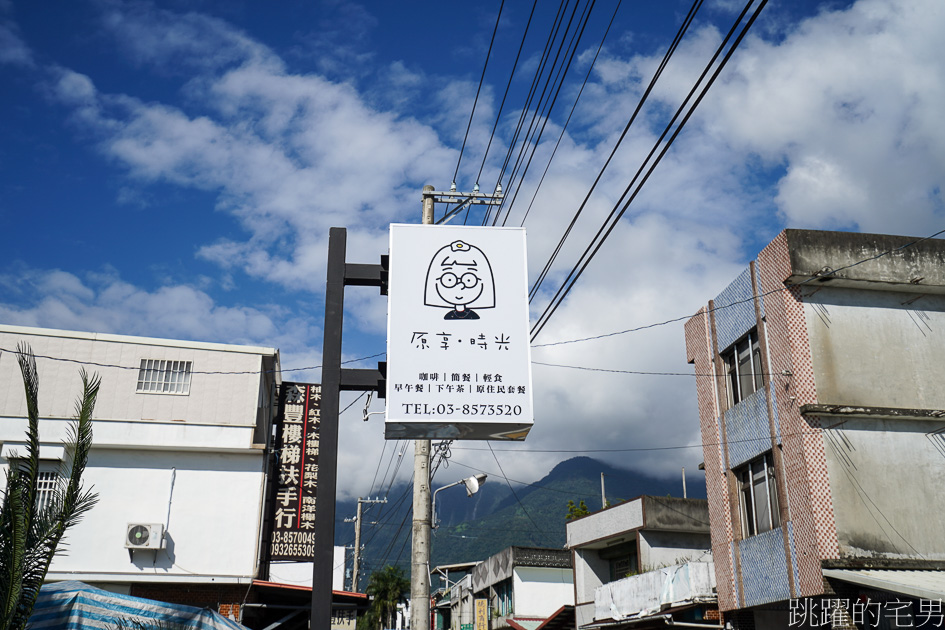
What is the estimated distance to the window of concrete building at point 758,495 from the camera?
19.4 metres

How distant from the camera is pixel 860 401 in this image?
18.2 metres

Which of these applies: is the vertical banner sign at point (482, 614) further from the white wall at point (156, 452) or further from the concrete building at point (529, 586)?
the white wall at point (156, 452)

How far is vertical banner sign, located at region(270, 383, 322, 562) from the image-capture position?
74.3ft

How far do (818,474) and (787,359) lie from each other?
2.63m

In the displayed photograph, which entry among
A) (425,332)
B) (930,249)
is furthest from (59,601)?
(930,249)

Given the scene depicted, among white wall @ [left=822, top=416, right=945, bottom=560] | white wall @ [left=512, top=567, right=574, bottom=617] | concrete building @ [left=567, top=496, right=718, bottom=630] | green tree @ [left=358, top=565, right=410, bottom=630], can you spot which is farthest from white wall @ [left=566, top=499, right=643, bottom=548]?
green tree @ [left=358, top=565, right=410, bottom=630]

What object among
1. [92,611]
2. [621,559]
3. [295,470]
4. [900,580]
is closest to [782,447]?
[900,580]

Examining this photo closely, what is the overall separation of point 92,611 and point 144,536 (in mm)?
12356

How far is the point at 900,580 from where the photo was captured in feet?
51.2

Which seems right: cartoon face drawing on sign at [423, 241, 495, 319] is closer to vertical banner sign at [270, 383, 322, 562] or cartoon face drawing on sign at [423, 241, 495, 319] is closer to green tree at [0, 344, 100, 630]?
green tree at [0, 344, 100, 630]

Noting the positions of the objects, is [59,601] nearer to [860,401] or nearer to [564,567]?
[860,401]

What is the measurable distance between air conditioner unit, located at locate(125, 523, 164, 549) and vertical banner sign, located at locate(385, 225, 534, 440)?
A: 17023 millimetres

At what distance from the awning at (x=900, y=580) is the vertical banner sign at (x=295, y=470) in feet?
43.7

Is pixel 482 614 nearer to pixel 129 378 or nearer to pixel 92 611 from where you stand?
pixel 129 378
